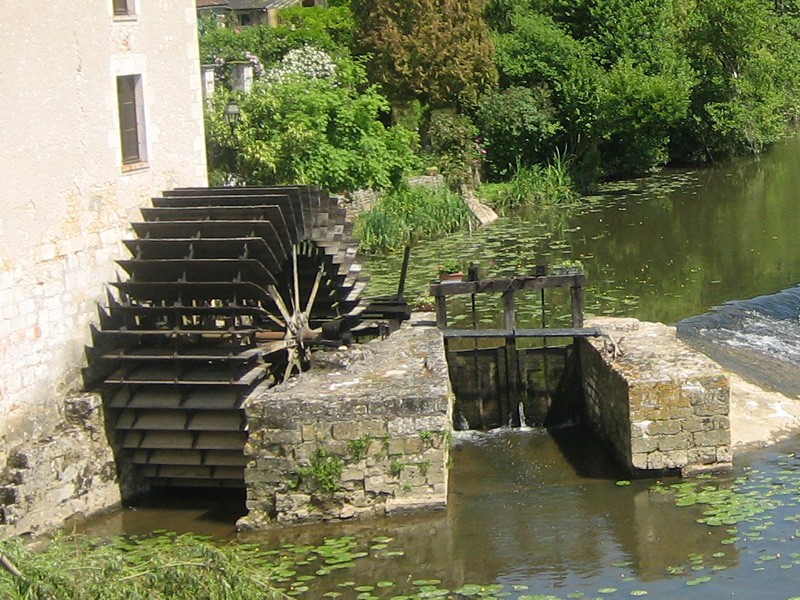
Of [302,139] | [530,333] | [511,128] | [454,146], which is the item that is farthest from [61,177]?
[511,128]

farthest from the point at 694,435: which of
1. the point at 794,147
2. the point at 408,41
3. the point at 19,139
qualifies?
the point at 794,147

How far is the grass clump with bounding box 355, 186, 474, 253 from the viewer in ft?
73.1

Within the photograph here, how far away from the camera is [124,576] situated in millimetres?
6500

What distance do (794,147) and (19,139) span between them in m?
A: 27.9

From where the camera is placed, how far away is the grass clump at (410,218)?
22.3 meters

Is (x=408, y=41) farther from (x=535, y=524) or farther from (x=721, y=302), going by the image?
(x=535, y=524)

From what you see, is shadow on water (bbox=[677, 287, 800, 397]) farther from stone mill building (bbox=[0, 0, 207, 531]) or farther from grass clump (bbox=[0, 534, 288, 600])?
grass clump (bbox=[0, 534, 288, 600])

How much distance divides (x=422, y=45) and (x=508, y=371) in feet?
50.6

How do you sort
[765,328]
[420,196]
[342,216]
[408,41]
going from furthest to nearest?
[408,41]
[420,196]
[765,328]
[342,216]

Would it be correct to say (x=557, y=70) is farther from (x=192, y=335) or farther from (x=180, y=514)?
(x=180, y=514)

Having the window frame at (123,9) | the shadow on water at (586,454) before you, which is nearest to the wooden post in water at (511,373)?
the shadow on water at (586,454)

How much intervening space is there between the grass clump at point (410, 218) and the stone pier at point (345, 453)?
1101 centimetres

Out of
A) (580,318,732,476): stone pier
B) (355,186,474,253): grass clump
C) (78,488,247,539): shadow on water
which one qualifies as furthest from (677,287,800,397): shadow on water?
(355,186,474,253): grass clump

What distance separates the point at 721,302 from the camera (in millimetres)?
18016
